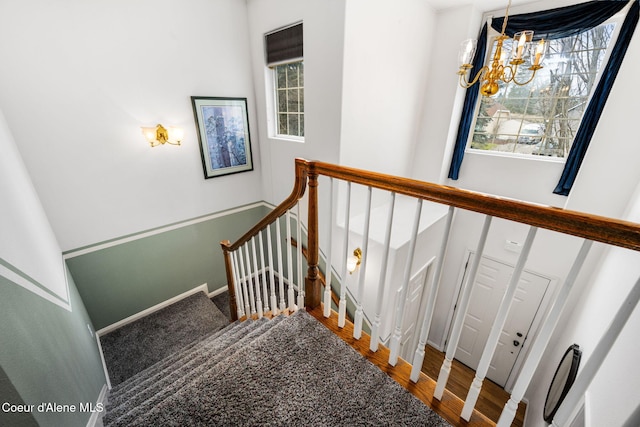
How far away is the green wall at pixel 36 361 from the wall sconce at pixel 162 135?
2109mm

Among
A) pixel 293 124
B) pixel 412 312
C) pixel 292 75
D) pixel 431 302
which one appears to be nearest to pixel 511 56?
pixel 431 302

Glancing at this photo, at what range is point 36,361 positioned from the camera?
1080mm

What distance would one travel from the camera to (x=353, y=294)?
3238 millimetres

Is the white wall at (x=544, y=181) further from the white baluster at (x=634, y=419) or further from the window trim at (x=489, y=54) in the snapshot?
the white baluster at (x=634, y=419)

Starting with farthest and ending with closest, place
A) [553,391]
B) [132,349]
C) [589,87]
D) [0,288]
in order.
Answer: [132,349]
[589,87]
[553,391]
[0,288]

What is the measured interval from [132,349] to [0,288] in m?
2.84

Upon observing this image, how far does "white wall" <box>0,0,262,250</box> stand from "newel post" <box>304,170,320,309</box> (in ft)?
9.02

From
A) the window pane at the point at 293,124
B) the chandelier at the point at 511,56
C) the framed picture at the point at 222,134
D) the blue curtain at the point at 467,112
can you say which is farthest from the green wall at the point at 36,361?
the blue curtain at the point at 467,112

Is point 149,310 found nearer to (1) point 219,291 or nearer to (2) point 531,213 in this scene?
(1) point 219,291

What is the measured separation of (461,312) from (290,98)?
3.60m

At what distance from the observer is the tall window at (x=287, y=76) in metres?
3.19

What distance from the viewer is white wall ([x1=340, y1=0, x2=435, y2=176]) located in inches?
105

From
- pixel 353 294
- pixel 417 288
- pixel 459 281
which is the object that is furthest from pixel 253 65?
pixel 459 281

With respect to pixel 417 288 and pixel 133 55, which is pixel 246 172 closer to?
pixel 133 55
